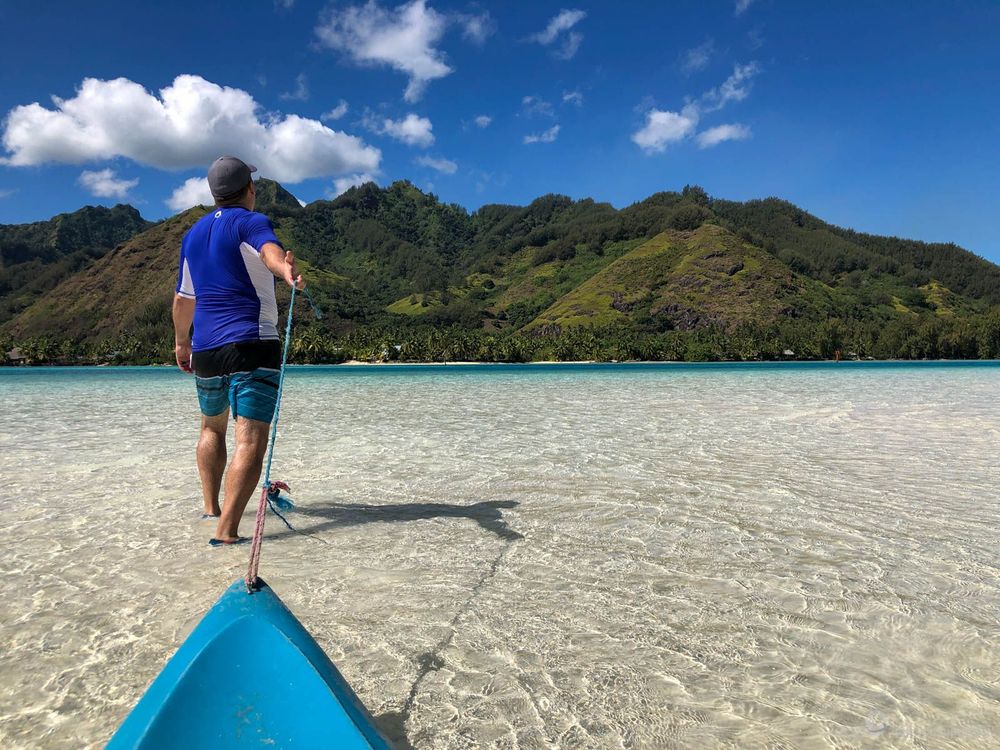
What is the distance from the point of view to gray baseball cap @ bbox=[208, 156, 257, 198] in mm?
4500

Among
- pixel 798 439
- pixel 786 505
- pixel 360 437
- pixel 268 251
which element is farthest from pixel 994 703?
pixel 360 437

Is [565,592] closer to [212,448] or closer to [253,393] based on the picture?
[253,393]

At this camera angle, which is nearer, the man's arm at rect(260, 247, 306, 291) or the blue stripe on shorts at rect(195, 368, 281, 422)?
the man's arm at rect(260, 247, 306, 291)

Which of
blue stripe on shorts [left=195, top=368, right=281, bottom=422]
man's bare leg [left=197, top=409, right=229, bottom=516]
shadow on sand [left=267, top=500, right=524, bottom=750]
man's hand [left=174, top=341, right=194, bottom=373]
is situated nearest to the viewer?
blue stripe on shorts [left=195, top=368, right=281, bottom=422]

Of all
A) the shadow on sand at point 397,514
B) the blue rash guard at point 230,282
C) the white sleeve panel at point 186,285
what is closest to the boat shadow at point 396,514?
the shadow on sand at point 397,514

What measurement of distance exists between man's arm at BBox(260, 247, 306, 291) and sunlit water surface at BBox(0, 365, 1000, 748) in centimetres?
191

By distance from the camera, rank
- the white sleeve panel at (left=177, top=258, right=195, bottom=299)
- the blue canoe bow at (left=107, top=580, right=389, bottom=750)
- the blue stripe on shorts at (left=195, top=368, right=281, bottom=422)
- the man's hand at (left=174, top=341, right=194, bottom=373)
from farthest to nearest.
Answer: the man's hand at (left=174, top=341, right=194, bottom=373)
the white sleeve panel at (left=177, top=258, right=195, bottom=299)
the blue stripe on shorts at (left=195, top=368, right=281, bottom=422)
the blue canoe bow at (left=107, top=580, right=389, bottom=750)

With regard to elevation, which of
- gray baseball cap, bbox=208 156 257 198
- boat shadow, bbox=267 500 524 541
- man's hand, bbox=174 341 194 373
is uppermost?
gray baseball cap, bbox=208 156 257 198

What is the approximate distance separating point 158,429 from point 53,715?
1165 cm

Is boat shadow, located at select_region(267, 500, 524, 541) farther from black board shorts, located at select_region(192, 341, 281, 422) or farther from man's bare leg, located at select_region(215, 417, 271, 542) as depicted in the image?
black board shorts, located at select_region(192, 341, 281, 422)

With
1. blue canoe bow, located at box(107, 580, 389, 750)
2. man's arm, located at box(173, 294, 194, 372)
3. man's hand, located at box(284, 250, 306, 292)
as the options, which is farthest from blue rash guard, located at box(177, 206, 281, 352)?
blue canoe bow, located at box(107, 580, 389, 750)

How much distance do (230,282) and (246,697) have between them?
3261 millimetres

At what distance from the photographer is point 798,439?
426 inches

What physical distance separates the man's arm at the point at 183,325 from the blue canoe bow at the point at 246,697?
3.24 m
